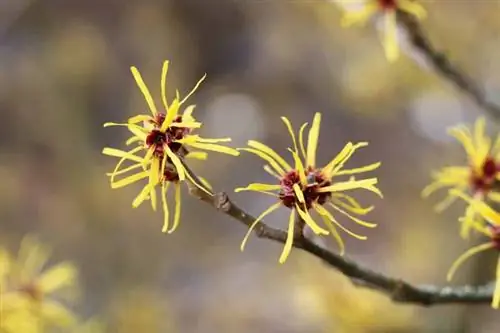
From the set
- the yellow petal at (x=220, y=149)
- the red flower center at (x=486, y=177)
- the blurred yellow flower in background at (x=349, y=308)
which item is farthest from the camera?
the blurred yellow flower in background at (x=349, y=308)

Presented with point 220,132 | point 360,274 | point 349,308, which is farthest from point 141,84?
point 220,132

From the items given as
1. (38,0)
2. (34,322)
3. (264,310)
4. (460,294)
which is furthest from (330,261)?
(38,0)

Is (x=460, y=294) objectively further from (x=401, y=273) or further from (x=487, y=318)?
(x=401, y=273)

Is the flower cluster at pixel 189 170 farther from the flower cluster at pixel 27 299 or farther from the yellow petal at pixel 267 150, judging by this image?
the flower cluster at pixel 27 299

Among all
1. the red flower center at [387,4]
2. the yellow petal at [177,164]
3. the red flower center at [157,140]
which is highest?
the red flower center at [387,4]

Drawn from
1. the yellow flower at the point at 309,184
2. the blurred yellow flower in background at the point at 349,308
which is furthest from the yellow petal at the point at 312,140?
the blurred yellow flower in background at the point at 349,308
